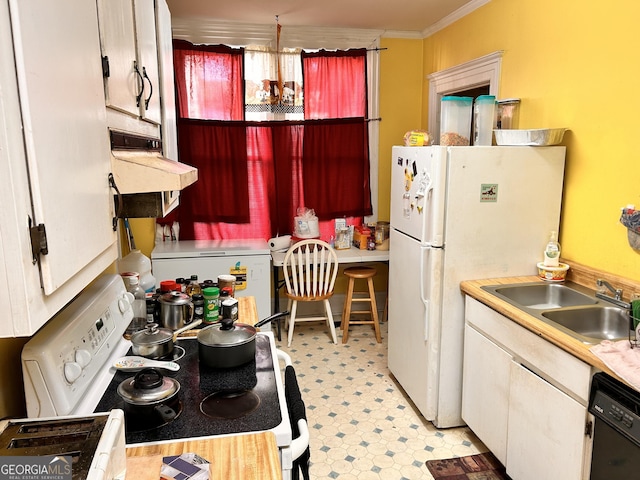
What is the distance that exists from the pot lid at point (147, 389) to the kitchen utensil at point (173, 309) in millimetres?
611

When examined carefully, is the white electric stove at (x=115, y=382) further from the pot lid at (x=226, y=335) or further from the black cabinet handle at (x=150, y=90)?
the black cabinet handle at (x=150, y=90)

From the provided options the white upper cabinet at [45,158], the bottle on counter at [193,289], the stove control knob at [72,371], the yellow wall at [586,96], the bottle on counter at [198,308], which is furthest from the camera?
the bottle on counter at [193,289]

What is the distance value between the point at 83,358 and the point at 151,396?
22cm

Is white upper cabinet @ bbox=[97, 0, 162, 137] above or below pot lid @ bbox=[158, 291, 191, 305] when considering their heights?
above

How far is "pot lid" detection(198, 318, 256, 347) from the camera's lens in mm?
1590

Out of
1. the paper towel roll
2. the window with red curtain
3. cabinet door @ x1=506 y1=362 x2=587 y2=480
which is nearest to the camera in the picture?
cabinet door @ x1=506 y1=362 x2=587 y2=480

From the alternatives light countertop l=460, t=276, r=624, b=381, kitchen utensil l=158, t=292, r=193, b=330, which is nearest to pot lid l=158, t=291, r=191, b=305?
kitchen utensil l=158, t=292, r=193, b=330

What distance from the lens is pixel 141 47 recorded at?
160 cm

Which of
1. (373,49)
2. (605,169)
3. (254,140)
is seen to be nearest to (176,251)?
(254,140)

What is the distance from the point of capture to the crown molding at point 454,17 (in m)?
3.37

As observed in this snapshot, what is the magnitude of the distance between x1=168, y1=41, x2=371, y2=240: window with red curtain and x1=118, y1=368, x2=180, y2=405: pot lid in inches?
116

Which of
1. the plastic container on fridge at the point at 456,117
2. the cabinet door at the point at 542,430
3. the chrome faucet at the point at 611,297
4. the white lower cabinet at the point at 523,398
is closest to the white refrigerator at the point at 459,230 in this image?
the white lower cabinet at the point at 523,398

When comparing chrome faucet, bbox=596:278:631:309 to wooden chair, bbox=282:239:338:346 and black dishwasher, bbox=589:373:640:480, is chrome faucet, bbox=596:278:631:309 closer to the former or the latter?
black dishwasher, bbox=589:373:640:480

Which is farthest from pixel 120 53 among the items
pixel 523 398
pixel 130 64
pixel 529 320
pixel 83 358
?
pixel 523 398
